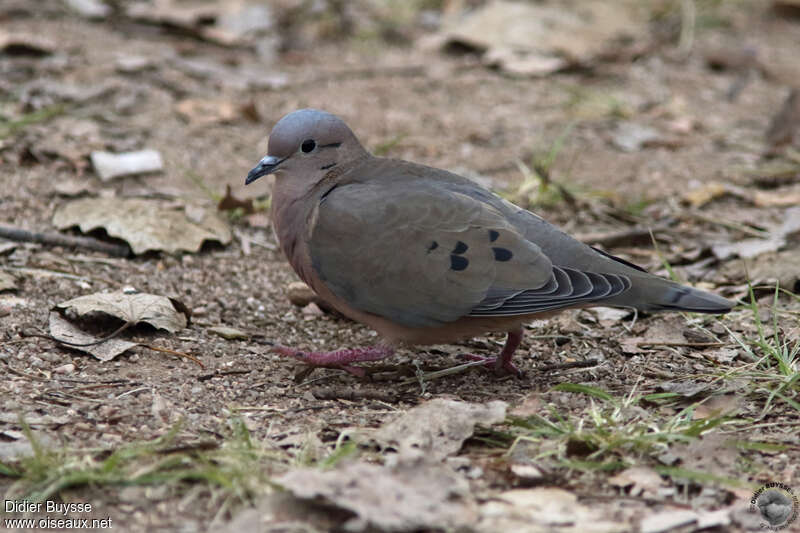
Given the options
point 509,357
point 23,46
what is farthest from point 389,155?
point 23,46

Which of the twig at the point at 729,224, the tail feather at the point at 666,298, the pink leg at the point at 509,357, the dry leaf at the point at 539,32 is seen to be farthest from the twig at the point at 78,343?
the dry leaf at the point at 539,32

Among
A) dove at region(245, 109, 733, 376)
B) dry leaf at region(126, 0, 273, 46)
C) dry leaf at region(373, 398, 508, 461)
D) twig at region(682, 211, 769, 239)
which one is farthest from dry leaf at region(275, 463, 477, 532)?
dry leaf at region(126, 0, 273, 46)

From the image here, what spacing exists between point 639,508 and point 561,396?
77 centimetres

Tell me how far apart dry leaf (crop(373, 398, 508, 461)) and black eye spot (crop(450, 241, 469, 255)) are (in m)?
0.60

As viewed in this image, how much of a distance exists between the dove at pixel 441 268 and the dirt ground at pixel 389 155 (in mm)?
249

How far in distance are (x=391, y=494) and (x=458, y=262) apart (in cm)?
117

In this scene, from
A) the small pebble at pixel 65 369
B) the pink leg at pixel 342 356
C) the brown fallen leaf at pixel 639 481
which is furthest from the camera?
the pink leg at pixel 342 356

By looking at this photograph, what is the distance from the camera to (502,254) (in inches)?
132

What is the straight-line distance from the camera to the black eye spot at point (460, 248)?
3.34 metres

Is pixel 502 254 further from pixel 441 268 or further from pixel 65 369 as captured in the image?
pixel 65 369

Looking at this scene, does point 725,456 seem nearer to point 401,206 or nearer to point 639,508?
point 639,508

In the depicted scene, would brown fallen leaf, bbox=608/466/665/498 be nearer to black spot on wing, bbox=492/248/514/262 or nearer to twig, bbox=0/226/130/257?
black spot on wing, bbox=492/248/514/262

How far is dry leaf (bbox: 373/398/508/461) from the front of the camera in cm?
276

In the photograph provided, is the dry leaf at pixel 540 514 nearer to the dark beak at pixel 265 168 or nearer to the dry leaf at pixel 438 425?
the dry leaf at pixel 438 425
